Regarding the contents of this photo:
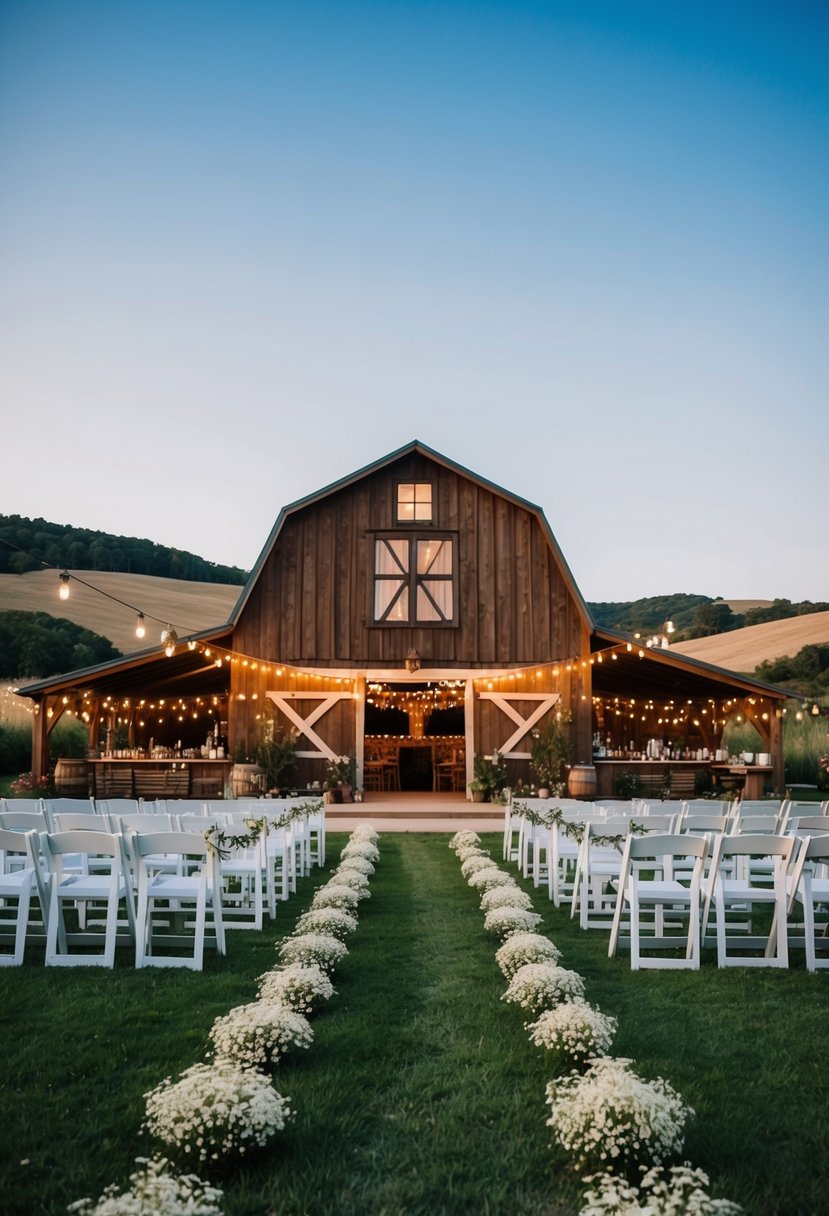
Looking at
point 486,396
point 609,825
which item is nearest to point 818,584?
point 486,396

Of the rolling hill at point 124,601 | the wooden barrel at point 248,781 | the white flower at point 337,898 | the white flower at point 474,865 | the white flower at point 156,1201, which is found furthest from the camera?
the rolling hill at point 124,601

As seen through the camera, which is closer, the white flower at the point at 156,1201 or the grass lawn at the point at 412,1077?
the white flower at the point at 156,1201

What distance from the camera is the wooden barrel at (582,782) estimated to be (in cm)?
1862

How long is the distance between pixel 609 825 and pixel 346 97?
1406cm

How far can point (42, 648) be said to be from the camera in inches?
1500

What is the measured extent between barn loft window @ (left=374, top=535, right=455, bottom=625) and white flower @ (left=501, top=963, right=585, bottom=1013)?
1473 centimetres

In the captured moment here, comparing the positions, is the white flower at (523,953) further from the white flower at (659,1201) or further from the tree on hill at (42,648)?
the tree on hill at (42,648)

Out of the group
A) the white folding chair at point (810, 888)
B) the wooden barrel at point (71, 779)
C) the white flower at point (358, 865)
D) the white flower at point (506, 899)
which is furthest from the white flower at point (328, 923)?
the wooden barrel at point (71, 779)

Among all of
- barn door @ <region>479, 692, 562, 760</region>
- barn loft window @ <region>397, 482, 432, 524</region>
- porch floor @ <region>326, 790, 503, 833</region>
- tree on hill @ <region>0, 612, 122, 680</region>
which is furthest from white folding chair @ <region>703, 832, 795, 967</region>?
tree on hill @ <region>0, 612, 122, 680</region>

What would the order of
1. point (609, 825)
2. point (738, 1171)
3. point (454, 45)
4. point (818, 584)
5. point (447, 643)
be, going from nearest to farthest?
1. point (738, 1171)
2. point (609, 825)
3. point (454, 45)
4. point (447, 643)
5. point (818, 584)

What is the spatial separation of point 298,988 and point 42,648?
36.0m

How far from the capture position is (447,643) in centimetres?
1966

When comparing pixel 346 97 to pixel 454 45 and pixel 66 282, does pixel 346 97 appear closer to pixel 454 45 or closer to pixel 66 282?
pixel 454 45

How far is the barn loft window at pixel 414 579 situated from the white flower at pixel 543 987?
48.3 ft
